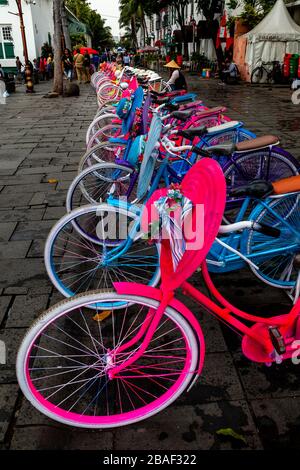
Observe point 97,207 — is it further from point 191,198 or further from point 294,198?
point 294,198

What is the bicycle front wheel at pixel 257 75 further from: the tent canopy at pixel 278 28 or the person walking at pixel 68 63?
the person walking at pixel 68 63

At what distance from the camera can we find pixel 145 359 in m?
2.45

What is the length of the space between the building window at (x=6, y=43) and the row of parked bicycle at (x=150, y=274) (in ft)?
89.6

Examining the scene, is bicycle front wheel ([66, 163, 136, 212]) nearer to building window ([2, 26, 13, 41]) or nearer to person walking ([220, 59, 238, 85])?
person walking ([220, 59, 238, 85])

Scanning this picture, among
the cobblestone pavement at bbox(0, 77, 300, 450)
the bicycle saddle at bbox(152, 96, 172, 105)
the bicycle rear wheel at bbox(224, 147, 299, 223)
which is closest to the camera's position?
the cobblestone pavement at bbox(0, 77, 300, 450)

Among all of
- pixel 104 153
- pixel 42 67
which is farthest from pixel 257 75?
pixel 104 153

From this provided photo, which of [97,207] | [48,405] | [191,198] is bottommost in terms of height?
[48,405]

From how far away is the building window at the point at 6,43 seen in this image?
2698 cm

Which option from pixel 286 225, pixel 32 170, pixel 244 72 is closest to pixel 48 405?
pixel 286 225

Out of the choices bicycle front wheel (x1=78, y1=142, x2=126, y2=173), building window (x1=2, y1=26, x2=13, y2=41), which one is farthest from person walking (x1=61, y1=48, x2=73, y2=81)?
bicycle front wheel (x1=78, y1=142, x2=126, y2=173)

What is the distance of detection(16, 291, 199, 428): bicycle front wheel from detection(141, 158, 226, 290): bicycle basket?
26cm

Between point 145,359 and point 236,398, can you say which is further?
point 145,359

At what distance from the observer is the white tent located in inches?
696

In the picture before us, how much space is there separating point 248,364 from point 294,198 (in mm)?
1282
